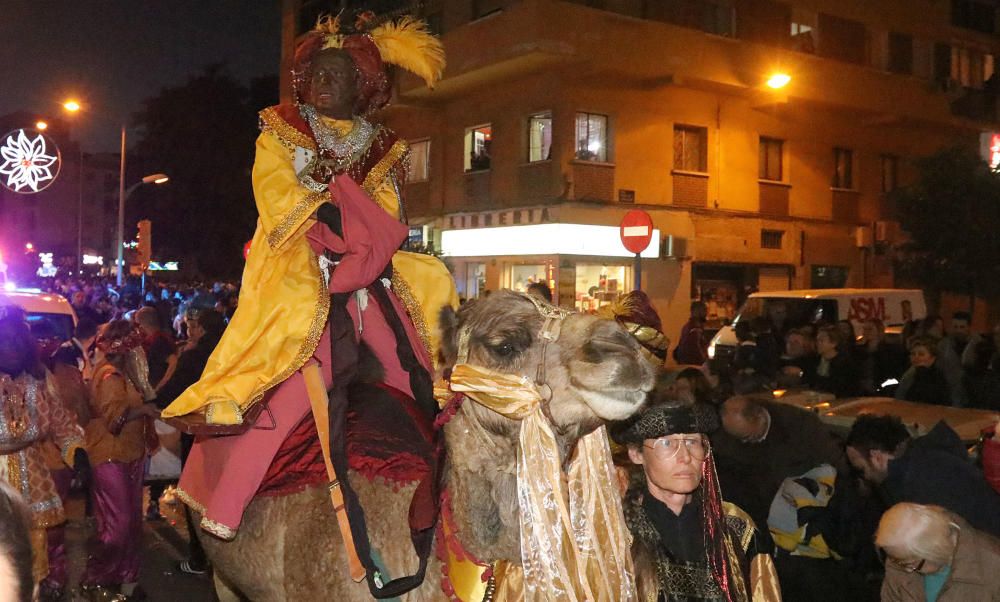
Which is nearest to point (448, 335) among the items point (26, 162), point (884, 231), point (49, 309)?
point (49, 309)

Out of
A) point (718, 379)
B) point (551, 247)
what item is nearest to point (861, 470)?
point (718, 379)

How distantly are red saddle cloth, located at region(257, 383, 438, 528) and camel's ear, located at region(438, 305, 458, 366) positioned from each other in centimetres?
40

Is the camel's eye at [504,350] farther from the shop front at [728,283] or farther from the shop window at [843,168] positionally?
the shop window at [843,168]

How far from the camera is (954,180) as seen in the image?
21469mm

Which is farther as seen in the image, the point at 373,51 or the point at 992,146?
the point at 992,146

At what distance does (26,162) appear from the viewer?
14.5 metres

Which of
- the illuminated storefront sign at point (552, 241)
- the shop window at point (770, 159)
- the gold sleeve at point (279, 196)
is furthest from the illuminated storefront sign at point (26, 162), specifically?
the shop window at point (770, 159)

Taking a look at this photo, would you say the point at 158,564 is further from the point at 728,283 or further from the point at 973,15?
the point at 973,15

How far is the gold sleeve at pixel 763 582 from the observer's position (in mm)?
3547

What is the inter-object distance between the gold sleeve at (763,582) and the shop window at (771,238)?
21924 mm

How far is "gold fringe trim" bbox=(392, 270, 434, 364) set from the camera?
4.29 m

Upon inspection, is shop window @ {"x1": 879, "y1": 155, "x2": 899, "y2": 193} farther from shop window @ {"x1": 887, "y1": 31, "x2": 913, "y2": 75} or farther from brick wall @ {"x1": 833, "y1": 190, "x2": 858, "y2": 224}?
shop window @ {"x1": 887, "y1": 31, "x2": 913, "y2": 75}

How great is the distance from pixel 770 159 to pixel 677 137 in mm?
3568

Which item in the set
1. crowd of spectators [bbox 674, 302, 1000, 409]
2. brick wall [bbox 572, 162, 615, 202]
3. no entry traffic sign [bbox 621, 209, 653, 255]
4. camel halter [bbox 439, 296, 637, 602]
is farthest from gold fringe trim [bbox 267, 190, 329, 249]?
brick wall [bbox 572, 162, 615, 202]
